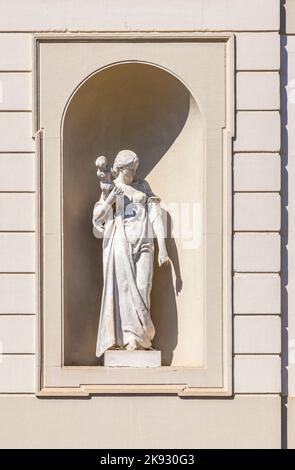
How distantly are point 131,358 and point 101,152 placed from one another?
185cm

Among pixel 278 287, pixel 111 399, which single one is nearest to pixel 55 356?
pixel 111 399

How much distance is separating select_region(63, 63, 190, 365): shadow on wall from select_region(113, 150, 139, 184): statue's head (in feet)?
0.86

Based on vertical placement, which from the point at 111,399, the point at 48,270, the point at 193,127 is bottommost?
the point at 111,399

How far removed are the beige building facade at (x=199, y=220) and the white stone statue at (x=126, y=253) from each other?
31 cm

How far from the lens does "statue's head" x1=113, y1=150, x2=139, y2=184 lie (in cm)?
1794

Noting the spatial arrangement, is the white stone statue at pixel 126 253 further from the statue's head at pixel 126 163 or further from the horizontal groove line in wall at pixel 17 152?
the horizontal groove line in wall at pixel 17 152

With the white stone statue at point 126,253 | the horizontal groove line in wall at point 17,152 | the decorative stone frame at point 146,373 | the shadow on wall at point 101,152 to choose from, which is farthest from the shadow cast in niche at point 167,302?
the horizontal groove line in wall at point 17,152

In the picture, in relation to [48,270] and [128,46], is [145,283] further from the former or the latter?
[128,46]

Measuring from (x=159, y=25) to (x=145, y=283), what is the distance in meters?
2.20

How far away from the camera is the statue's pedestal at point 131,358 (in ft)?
58.1

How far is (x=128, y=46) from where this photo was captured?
1773 centimetres

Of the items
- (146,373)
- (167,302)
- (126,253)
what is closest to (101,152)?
(126,253)

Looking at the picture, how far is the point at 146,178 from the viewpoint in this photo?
1825cm

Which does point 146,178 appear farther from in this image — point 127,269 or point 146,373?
point 146,373
